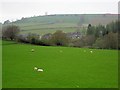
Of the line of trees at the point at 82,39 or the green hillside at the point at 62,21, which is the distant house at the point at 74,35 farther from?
the green hillside at the point at 62,21

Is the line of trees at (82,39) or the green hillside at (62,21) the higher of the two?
the green hillside at (62,21)

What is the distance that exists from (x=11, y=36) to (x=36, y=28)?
649 inches

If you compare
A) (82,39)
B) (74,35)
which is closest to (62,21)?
(74,35)

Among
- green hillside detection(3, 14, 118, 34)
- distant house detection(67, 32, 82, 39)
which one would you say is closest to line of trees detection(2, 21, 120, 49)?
distant house detection(67, 32, 82, 39)

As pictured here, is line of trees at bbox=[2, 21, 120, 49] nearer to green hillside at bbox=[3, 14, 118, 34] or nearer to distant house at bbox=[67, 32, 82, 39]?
distant house at bbox=[67, 32, 82, 39]

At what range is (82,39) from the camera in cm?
5062

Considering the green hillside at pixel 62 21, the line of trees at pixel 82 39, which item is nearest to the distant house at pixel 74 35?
the line of trees at pixel 82 39

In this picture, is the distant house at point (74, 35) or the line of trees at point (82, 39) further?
the distant house at point (74, 35)

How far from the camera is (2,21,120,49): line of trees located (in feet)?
138

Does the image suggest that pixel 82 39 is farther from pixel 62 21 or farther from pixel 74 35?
pixel 62 21

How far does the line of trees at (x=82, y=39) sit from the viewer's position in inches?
1658

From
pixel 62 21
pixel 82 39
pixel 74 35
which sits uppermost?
pixel 62 21

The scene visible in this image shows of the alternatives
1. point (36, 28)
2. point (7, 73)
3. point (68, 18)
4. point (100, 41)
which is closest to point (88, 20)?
point (68, 18)

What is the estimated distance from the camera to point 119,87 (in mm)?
9867
